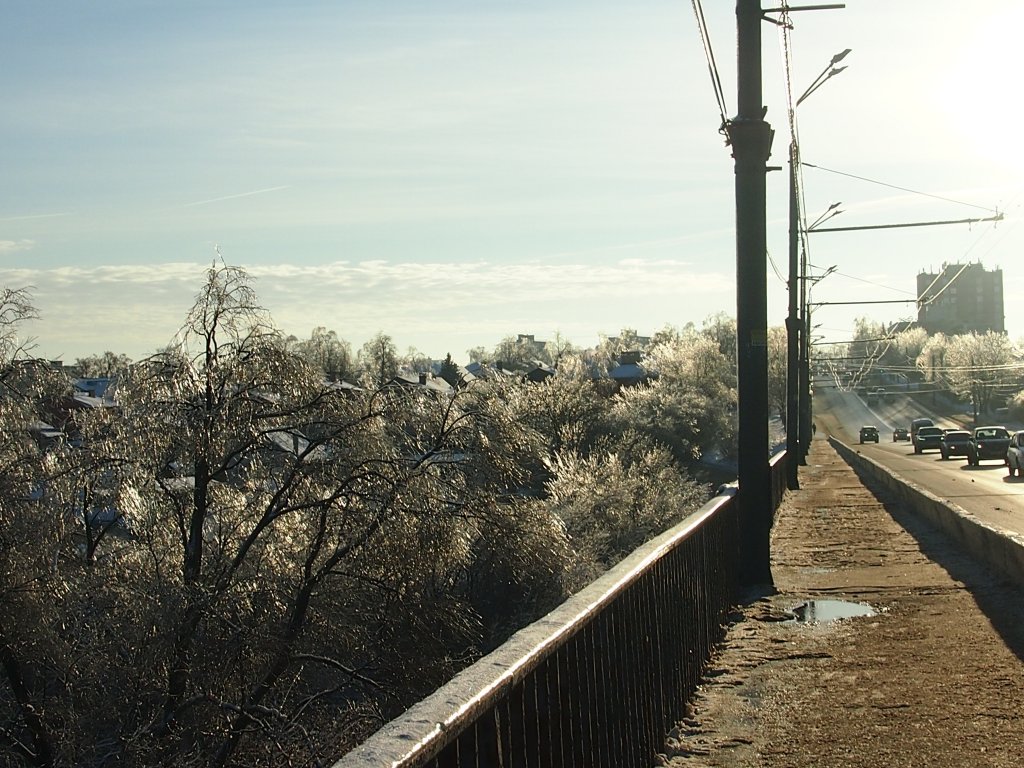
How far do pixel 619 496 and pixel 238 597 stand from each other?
32902 mm

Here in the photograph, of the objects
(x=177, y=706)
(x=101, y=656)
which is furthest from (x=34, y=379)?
(x=177, y=706)

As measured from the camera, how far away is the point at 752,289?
12.1 m

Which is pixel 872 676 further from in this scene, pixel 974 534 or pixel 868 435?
pixel 868 435

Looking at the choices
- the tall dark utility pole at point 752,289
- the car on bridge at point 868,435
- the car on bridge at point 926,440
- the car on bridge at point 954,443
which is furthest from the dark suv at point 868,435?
the tall dark utility pole at point 752,289

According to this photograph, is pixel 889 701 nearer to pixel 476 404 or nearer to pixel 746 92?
pixel 746 92

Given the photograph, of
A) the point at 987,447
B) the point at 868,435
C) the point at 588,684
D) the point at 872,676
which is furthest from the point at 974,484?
the point at 868,435

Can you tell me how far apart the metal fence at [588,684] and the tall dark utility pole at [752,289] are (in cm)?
325

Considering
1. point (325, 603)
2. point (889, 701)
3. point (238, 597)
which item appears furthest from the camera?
point (325, 603)

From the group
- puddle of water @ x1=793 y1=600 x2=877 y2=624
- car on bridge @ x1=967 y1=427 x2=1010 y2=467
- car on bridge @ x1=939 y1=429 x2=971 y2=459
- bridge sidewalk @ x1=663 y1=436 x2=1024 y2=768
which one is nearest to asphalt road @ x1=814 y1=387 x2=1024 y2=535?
car on bridge @ x1=967 y1=427 x2=1010 y2=467

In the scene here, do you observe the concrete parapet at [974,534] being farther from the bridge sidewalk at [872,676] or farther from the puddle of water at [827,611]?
the puddle of water at [827,611]

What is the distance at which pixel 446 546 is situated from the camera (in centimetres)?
1806

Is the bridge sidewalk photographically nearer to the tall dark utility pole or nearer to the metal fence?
the metal fence

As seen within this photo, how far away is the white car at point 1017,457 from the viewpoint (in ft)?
128

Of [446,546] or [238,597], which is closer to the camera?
[238,597]
